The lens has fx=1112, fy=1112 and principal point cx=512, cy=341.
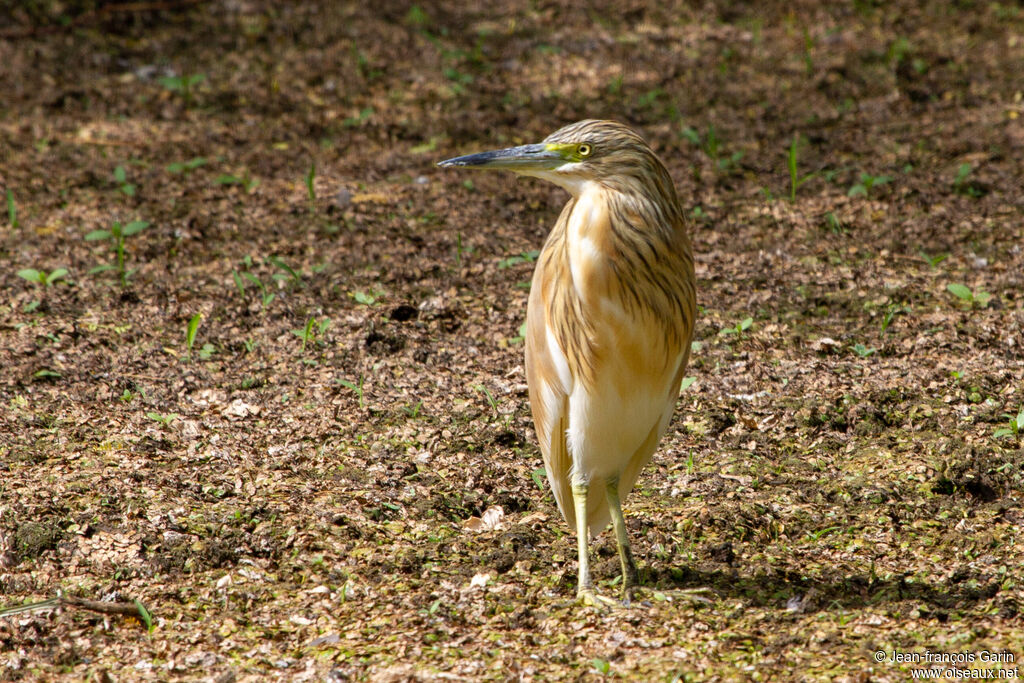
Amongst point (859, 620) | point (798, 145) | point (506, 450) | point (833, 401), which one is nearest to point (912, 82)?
point (798, 145)

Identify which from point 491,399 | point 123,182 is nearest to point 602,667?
point 491,399

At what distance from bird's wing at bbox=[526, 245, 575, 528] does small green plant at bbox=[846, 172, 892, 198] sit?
349 cm

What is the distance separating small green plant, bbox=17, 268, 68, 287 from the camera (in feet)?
18.4

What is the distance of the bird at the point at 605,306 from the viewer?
136 inches

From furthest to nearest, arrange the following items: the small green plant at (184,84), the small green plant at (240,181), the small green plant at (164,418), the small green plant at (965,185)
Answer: the small green plant at (184,84) → the small green plant at (240,181) → the small green plant at (965,185) → the small green plant at (164,418)

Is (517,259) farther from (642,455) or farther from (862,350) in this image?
(642,455)

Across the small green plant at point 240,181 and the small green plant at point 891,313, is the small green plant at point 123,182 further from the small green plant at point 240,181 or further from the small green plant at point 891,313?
the small green plant at point 891,313

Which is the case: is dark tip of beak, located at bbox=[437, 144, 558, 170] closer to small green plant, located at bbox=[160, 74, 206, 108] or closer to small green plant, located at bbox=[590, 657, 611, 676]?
small green plant, located at bbox=[590, 657, 611, 676]

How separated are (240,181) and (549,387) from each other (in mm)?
3794

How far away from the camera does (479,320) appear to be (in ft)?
18.4

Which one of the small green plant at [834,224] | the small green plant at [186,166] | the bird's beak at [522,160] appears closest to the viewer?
the bird's beak at [522,160]

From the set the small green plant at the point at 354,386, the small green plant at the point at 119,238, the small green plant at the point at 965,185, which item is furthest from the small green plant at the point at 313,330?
the small green plant at the point at 965,185

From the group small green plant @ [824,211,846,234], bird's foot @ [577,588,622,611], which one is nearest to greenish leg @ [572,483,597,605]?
bird's foot @ [577,588,622,611]

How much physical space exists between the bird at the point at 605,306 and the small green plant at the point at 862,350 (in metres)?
1.71
